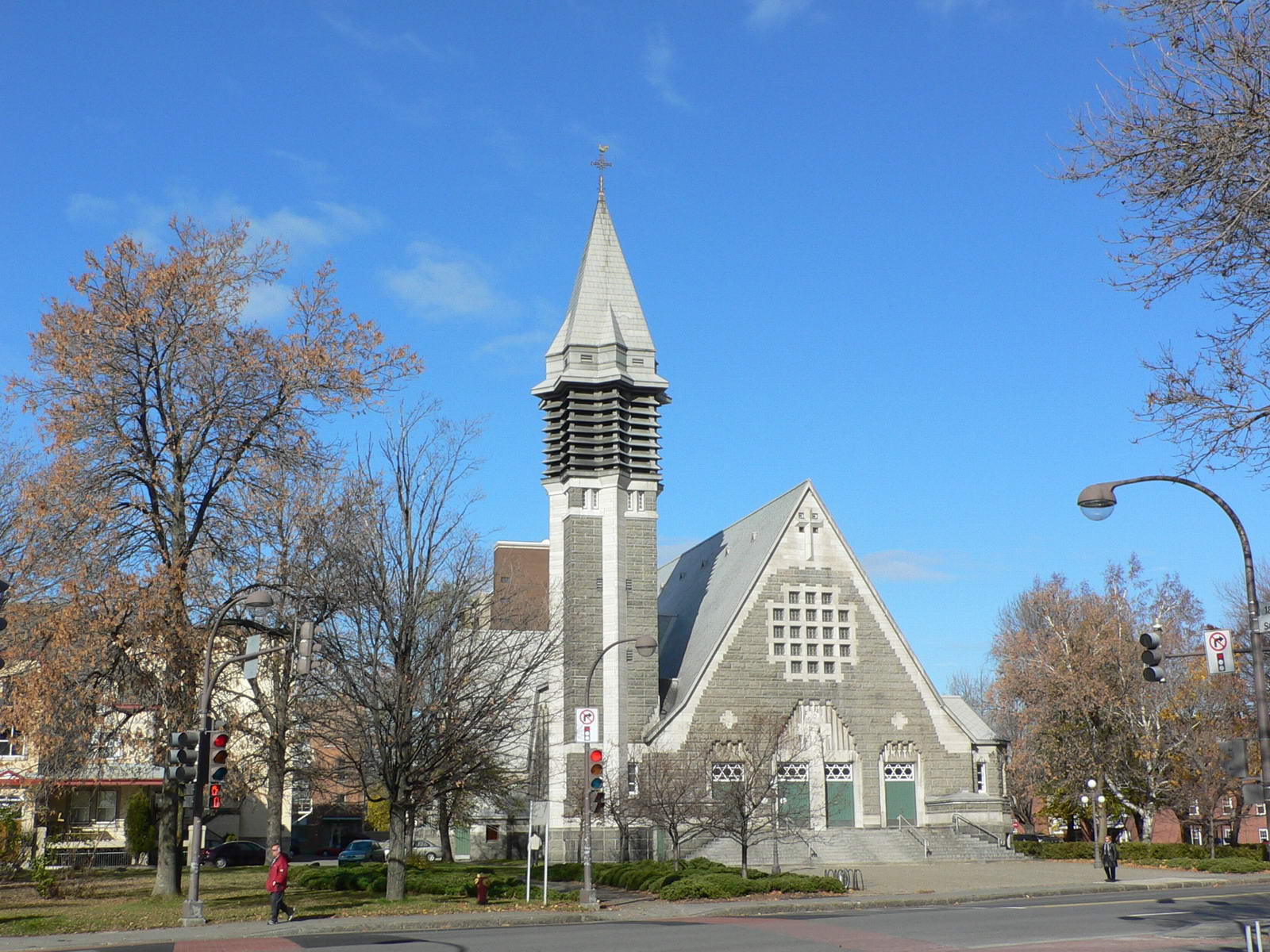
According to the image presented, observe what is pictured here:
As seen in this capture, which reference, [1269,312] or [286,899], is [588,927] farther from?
[1269,312]

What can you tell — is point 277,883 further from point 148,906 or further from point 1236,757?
point 1236,757

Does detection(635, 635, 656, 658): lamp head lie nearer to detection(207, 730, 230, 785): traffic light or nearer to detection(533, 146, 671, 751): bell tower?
detection(207, 730, 230, 785): traffic light

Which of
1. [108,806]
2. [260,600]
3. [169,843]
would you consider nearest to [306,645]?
[260,600]

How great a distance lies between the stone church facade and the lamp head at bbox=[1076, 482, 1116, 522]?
27536mm

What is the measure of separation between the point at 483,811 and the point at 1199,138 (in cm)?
5049

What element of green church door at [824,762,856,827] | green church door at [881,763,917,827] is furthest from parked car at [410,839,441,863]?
green church door at [881,763,917,827]

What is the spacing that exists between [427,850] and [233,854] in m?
8.67

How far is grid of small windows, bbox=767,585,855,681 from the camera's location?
1775 inches

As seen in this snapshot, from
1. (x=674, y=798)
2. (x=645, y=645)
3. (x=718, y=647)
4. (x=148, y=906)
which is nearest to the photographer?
(x=148, y=906)

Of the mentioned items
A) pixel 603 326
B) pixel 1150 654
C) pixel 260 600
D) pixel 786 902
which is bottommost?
pixel 786 902

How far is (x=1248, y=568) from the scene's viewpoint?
14836 millimetres

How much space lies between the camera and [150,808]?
50094 mm

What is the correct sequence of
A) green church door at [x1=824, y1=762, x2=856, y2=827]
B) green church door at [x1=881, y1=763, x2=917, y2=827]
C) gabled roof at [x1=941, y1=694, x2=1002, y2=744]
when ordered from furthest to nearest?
gabled roof at [x1=941, y1=694, x2=1002, y2=744], green church door at [x1=881, y1=763, x2=917, y2=827], green church door at [x1=824, y1=762, x2=856, y2=827]

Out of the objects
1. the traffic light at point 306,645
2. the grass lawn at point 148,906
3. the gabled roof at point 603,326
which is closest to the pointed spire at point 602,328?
the gabled roof at point 603,326
